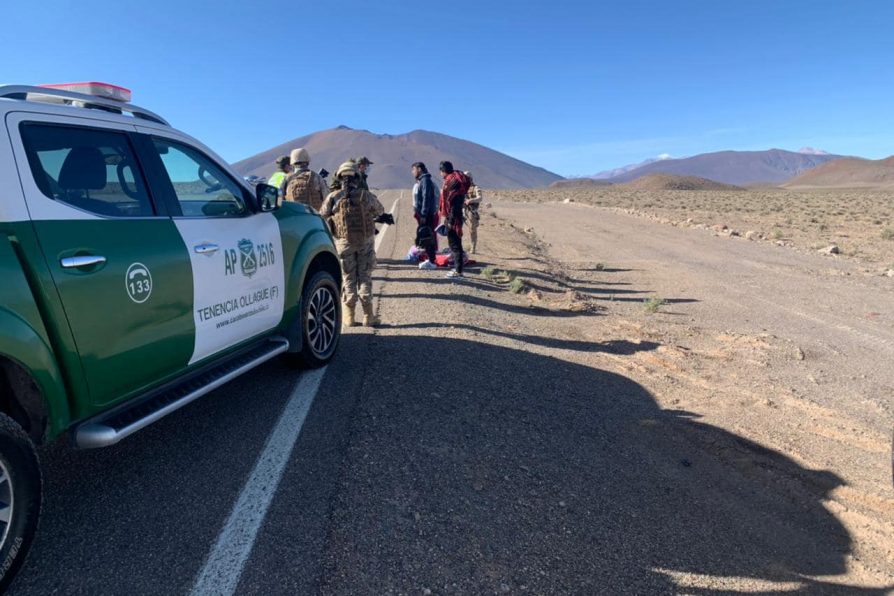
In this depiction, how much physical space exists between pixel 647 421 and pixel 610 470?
42.9 inches

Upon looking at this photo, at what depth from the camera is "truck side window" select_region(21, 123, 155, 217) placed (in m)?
2.70

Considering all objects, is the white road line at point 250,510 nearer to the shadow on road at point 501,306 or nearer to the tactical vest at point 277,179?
the shadow on road at point 501,306

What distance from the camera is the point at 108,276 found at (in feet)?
9.07

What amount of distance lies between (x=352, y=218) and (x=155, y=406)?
3.63 m

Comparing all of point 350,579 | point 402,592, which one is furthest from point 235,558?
point 402,592

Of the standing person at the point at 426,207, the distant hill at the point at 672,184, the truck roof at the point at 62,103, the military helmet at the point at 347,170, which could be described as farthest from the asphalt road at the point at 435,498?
the distant hill at the point at 672,184

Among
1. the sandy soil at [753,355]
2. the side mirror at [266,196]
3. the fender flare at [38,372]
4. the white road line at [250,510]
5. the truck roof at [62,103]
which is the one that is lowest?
the sandy soil at [753,355]

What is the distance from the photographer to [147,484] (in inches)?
126

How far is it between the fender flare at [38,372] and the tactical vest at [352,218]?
3.94 meters

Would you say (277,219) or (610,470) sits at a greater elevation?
(277,219)

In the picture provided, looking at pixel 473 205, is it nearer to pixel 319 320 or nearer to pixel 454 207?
pixel 454 207

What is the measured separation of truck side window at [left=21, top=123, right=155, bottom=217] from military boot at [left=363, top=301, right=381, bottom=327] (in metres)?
3.42

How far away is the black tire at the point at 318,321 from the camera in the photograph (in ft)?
15.5

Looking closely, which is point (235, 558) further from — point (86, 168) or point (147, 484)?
point (86, 168)
